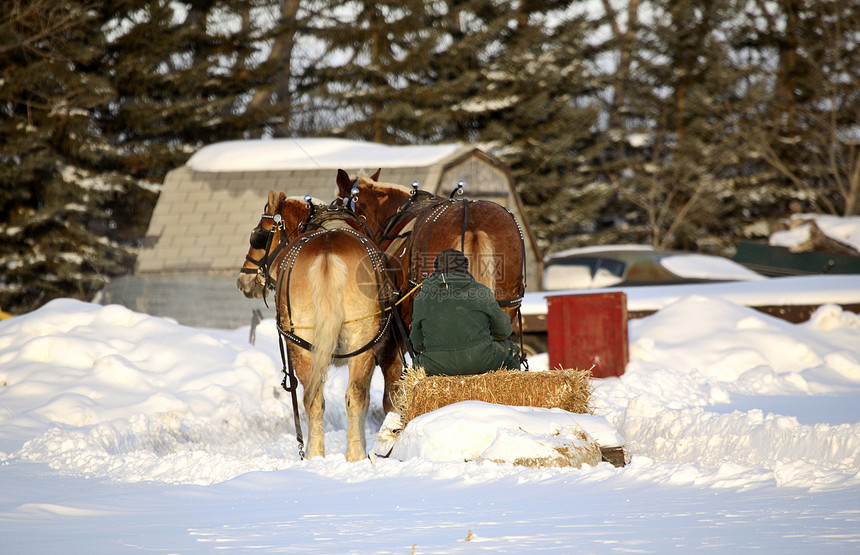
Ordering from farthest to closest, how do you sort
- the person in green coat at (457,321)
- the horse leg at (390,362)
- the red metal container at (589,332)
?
the red metal container at (589,332) → the horse leg at (390,362) → the person in green coat at (457,321)

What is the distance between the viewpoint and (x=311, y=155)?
52.7 ft

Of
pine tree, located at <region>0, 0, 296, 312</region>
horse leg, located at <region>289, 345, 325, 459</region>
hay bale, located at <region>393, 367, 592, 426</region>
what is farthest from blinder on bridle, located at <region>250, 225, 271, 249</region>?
pine tree, located at <region>0, 0, 296, 312</region>

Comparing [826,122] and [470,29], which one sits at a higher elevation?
[470,29]

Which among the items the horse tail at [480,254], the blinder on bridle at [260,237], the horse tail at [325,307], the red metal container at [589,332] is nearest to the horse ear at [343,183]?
the blinder on bridle at [260,237]

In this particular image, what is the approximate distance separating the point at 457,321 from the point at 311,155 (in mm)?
10586

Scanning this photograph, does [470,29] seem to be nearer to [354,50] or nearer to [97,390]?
[354,50]

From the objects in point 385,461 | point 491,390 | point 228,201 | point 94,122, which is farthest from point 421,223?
point 94,122

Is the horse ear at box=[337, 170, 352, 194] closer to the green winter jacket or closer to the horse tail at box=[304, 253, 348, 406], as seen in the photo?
the horse tail at box=[304, 253, 348, 406]

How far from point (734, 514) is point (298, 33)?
2451 cm

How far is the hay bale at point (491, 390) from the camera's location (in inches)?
235

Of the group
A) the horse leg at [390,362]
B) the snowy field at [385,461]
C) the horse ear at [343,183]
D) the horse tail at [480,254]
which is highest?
the horse ear at [343,183]

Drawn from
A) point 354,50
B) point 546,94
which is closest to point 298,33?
point 354,50

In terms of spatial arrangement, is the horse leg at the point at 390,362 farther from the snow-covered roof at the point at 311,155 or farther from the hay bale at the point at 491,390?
the snow-covered roof at the point at 311,155

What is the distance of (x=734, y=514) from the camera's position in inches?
160
